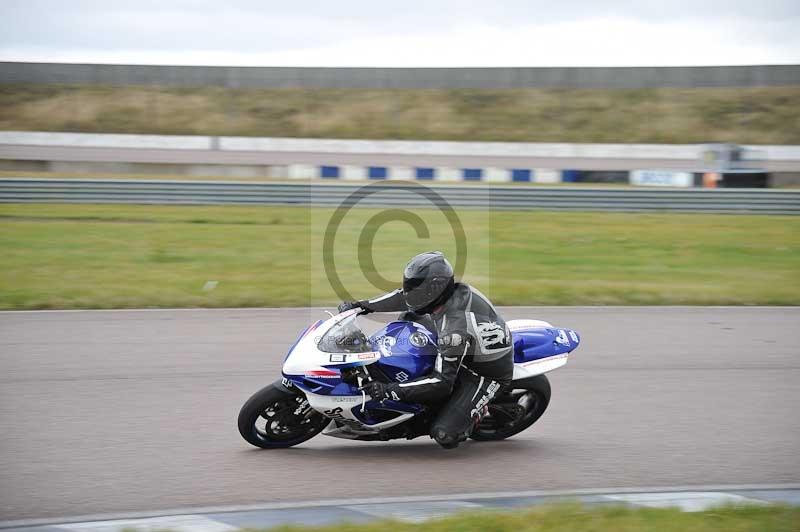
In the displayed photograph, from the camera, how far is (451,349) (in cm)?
594

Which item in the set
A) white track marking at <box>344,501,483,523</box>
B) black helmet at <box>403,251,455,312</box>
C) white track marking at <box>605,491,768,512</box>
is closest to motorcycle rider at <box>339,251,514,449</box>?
black helmet at <box>403,251,455,312</box>

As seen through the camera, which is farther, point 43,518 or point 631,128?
point 631,128

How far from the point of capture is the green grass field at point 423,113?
46.2m

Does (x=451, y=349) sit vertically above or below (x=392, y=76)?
below

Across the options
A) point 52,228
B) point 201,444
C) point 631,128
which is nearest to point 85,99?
point 631,128

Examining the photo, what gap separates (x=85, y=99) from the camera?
50.7 m

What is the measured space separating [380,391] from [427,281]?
818 mm

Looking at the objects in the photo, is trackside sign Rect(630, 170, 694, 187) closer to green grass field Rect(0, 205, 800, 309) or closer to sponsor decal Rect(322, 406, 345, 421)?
green grass field Rect(0, 205, 800, 309)

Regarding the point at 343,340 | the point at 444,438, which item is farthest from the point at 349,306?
the point at 444,438

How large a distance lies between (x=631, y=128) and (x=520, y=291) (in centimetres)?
3620

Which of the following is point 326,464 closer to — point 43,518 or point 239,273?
point 43,518

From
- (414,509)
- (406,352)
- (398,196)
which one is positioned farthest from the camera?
(398,196)

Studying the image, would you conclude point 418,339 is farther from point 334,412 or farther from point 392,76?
point 392,76

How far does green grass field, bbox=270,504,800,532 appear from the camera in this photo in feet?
15.3
